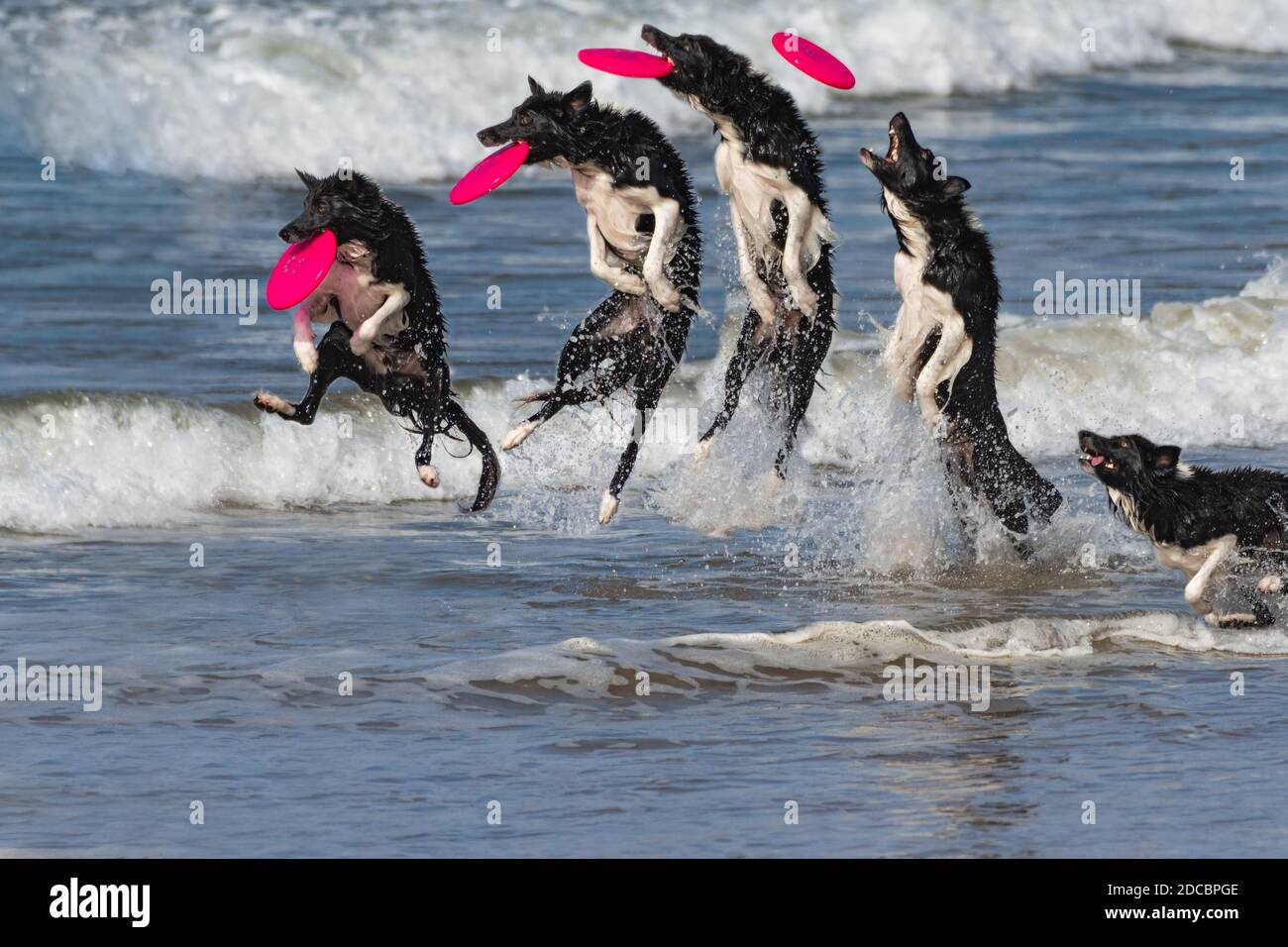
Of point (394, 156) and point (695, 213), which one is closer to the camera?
point (695, 213)

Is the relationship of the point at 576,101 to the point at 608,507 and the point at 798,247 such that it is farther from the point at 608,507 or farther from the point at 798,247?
the point at 608,507

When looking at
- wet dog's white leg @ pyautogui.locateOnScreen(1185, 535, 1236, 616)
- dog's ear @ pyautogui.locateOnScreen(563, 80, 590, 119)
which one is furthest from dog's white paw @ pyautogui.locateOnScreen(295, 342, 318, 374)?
wet dog's white leg @ pyautogui.locateOnScreen(1185, 535, 1236, 616)

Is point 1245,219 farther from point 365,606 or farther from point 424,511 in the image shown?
point 365,606

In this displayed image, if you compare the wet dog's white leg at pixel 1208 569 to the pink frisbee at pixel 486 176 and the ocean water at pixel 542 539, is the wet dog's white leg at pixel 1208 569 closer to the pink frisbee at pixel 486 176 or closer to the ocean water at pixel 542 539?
the ocean water at pixel 542 539

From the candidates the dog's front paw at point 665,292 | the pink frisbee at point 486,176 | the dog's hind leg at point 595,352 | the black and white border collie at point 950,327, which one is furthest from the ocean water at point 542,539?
the pink frisbee at point 486,176

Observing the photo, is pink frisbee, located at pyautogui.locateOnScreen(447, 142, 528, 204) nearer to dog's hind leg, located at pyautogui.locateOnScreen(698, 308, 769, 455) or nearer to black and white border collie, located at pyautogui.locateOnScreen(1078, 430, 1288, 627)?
dog's hind leg, located at pyautogui.locateOnScreen(698, 308, 769, 455)

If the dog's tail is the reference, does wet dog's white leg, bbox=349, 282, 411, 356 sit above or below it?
above

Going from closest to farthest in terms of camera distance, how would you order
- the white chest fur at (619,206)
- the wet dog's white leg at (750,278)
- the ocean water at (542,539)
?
the ocean water at (542,539) → the white chest fur at (619,206) → the wet dog's white leg at (750,278)

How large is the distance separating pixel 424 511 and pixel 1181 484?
17.4 feet

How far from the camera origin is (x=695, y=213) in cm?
1166

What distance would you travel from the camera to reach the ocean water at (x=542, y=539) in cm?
813

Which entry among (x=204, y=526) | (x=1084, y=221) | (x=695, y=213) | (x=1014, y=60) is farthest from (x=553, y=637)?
(x=1014, y=60)

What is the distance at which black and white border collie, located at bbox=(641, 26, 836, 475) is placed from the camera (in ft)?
37.8

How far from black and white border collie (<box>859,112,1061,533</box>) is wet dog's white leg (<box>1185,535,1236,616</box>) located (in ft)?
6.60
